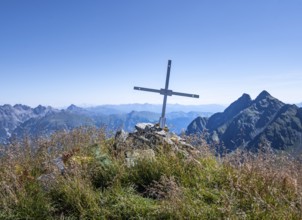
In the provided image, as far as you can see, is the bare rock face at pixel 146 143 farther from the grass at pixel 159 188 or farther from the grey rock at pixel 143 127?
the grass at pixel 159 188

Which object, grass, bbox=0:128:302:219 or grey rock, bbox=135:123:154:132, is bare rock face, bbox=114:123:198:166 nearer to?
grey rock, bbox=135:123:154:132

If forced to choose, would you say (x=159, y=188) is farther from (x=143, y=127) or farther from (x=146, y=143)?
(x=143, y=127)

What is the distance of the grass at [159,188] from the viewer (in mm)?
5500

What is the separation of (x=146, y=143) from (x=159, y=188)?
301 cm

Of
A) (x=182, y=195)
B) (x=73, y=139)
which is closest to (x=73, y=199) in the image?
(x=182, y=195)

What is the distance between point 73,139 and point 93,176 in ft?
10.4

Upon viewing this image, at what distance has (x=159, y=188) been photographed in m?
6.95

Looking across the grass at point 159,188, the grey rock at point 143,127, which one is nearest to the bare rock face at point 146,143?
the grey rock at point 143,127

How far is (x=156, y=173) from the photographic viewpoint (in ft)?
24.2

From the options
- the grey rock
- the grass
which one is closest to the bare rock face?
the grey rock

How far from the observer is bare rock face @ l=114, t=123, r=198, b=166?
8438 mm

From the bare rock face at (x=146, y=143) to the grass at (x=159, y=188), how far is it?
0.37 meters

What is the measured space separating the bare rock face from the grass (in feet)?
1.21

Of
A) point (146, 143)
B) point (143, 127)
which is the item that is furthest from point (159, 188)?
point (143, 127)
